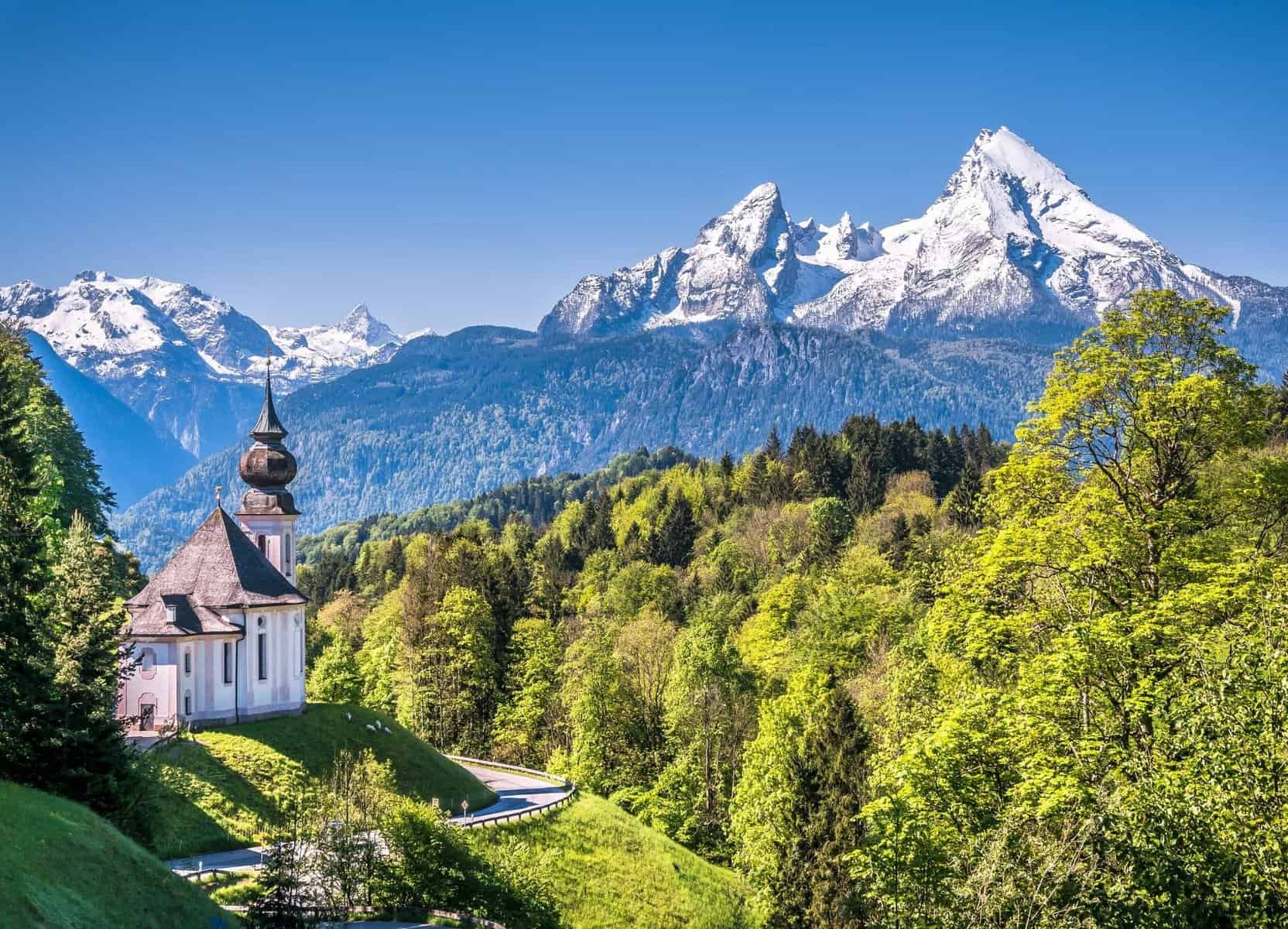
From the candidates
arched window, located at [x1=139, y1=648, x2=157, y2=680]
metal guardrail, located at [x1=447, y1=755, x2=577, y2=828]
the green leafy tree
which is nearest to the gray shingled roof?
arched window, located at [x1=139, y1=648, x2=157, y2=680]

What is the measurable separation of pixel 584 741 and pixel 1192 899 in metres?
48.3

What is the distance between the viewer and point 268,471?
61.8 m

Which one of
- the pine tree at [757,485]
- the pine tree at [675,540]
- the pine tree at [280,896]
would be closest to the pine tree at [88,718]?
the pine tree at [280,896]

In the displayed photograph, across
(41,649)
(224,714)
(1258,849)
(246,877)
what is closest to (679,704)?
(224,714)

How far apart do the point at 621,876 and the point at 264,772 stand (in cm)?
1419

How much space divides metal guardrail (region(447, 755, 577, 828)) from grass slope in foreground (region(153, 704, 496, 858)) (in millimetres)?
3157

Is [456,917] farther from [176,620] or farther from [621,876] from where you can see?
[176,620]

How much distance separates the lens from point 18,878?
2353 cm

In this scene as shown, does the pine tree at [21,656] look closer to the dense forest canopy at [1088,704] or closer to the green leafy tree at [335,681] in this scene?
the dense forest canopy at [1088,704]

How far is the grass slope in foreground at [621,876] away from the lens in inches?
1850

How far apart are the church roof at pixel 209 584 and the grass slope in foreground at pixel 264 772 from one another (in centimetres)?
473

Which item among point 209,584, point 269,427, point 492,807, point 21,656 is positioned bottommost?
point 492,807

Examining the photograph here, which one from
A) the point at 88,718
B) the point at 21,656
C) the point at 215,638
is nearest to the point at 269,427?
the point at 215,638

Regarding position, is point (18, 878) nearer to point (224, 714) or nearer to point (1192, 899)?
point (1192, 899)
